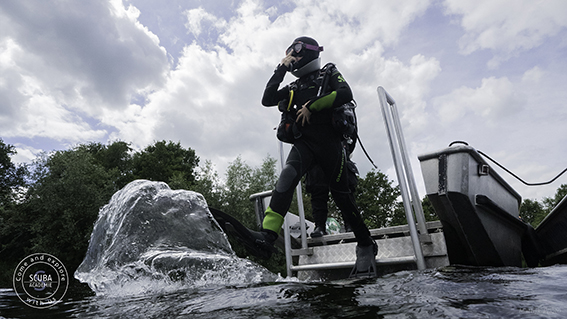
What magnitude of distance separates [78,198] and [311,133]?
747 inches

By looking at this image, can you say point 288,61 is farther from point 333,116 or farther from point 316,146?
point 316,146

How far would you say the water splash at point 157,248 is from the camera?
2.30 m

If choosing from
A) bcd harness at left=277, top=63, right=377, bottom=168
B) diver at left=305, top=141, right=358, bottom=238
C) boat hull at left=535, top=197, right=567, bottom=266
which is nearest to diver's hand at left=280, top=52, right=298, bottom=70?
bcd harness at left=277, top=63, right=377, bottom=168

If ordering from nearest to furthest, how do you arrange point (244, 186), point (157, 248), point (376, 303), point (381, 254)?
point (376, 303) < point (157, 248) < point (381, 254) < point (244, 186)

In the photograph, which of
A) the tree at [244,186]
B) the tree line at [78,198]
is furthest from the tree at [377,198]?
→ the tree at [244,186]

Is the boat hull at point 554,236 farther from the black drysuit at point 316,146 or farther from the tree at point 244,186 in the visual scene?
the tree at point 244,186

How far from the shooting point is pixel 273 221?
7.47 ft

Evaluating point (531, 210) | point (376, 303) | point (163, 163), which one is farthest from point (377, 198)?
point (376, 303)

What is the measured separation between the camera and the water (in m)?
1.15

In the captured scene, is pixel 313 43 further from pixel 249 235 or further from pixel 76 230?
pixel 76 230

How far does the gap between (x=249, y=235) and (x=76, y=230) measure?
60.7 feet

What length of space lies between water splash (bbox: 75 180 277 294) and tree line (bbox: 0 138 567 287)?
11335mm

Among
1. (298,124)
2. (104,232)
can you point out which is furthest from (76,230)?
(298,124)

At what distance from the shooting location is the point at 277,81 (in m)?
2.68
